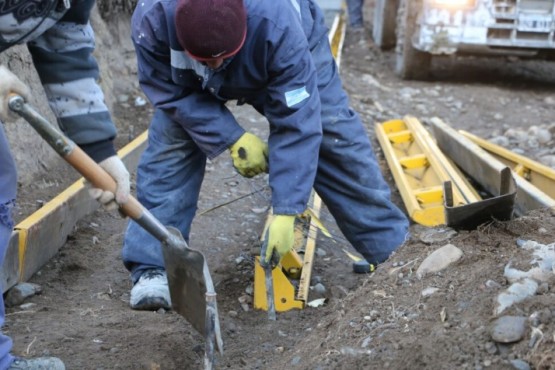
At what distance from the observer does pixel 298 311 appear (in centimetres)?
370

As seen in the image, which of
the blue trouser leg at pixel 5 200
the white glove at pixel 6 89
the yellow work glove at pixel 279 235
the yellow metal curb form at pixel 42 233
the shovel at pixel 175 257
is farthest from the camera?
the yellow metal curb form at pixel 42 233

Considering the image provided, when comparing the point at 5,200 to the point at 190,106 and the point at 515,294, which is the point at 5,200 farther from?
the point at 515,294

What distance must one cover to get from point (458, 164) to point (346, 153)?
7.49ft

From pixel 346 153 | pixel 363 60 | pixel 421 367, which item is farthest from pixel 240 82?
pixel 363 60

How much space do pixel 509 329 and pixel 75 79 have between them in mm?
1646

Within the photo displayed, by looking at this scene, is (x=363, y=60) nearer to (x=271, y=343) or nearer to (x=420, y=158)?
(x=420, y=158)

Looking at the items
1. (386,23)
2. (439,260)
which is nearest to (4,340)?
(439,260)

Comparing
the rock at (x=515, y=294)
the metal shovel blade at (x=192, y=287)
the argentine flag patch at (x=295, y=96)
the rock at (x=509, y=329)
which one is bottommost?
the metal shovel blade at (x=192, y=287)

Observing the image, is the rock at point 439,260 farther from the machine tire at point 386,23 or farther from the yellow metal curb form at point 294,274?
the machine tire at point 386,23

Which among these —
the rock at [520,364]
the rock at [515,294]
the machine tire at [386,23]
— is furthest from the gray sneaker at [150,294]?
the machine tire at [386,23]

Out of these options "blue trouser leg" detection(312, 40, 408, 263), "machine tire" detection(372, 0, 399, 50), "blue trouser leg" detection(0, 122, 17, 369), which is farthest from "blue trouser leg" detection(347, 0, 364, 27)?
"blue trouser leg" detection(0, 122, 17, 369)

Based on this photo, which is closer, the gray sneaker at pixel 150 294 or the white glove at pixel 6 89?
the white glove at pixel 6 89

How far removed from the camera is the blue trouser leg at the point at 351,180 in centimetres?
384

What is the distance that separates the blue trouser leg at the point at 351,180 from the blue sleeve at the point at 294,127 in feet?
1.38
